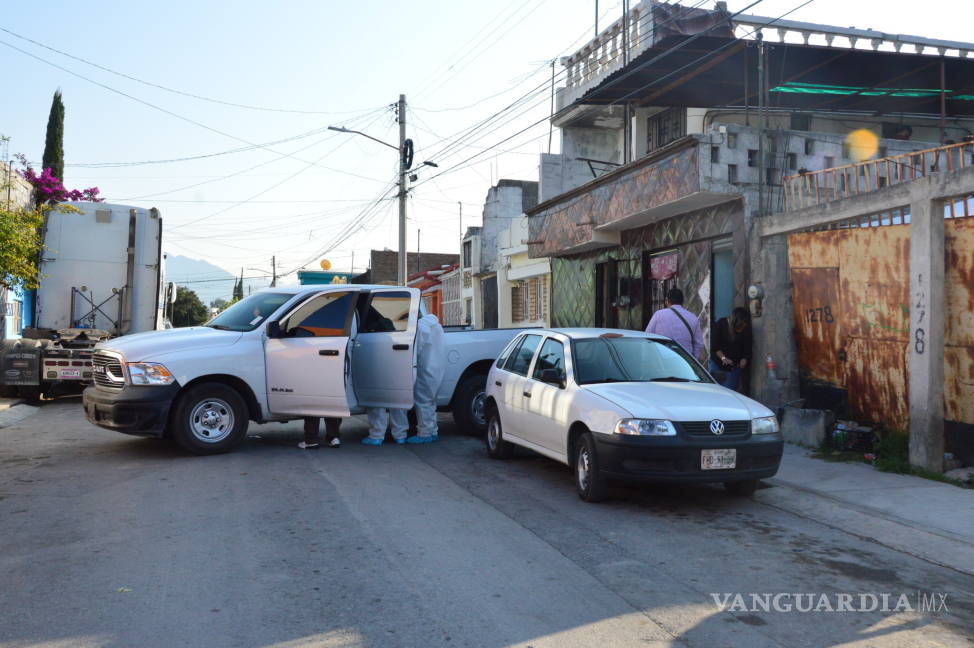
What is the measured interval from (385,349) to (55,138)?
2208cm

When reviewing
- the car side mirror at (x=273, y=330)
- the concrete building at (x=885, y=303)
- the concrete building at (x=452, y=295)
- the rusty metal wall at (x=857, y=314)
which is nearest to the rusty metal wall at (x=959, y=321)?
the concrete building at (x=885, y=303)

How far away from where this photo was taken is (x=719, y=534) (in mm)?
6098

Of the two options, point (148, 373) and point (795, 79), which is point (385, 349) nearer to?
point (148, 373)

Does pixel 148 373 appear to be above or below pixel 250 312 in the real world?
below

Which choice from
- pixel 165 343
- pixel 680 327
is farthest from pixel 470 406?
pixel 165 343

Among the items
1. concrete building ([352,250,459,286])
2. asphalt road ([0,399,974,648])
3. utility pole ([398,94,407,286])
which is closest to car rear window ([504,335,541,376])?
asphalt road ([0,399,974,648])

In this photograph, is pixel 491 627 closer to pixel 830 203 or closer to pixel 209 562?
pixel 209 562

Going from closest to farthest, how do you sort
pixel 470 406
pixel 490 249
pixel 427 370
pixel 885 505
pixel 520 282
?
pixel 885 505 < pixel 427 370 < pixel 470 406 < pixel 520 282 < pixel 490 249

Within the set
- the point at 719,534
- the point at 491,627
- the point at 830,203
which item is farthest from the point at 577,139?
the point at 491,627

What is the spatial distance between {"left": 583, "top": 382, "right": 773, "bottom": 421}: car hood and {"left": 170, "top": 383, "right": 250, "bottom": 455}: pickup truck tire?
4189 mm

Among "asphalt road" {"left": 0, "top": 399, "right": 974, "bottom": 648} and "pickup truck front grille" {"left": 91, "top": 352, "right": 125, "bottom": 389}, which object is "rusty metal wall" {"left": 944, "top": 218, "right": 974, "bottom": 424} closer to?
"asphalt road" {"left": 0, "top": 399, "right": 974, "bottom": 648}

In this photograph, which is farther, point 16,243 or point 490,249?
point 490,249

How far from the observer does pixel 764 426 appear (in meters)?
6.94

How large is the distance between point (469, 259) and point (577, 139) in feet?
31.1
